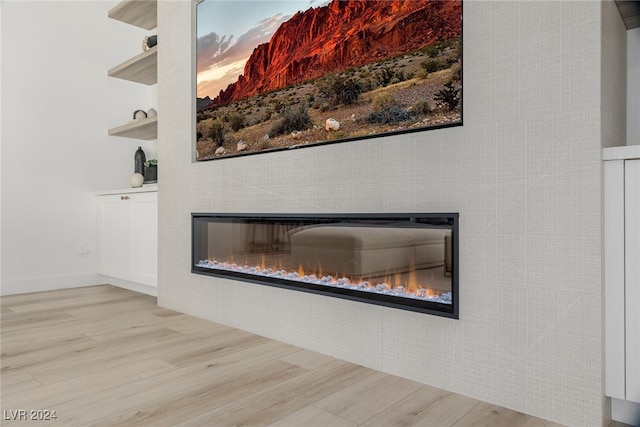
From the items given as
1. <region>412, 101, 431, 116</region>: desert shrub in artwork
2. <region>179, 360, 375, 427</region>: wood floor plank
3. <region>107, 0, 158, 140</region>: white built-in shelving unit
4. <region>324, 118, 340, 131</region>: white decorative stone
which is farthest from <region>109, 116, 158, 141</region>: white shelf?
<region>179, 360, 375, 427</region>: wood floor plank

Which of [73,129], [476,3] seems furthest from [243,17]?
[73,129]

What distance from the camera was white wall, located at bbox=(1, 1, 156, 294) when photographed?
3629mm

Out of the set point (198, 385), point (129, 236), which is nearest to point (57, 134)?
point (129, 236)

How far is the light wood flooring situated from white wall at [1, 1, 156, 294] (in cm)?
143

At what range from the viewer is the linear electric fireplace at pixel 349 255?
5.26ft

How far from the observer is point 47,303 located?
10.5 feet

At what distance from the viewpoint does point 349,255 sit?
190 cm

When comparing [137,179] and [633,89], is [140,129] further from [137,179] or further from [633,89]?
[633,89]

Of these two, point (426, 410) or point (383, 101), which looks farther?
point (383, 101)

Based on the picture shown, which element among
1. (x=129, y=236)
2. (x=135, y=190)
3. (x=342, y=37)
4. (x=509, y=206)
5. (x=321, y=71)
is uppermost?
(x=342, y=37)

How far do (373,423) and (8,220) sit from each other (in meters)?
3.57

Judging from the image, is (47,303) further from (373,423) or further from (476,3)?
(476,3)

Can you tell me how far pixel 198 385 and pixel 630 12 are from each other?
1993 mm

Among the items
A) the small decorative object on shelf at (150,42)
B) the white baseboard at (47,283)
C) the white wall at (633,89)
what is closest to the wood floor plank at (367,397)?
the white wall at (633,89)
